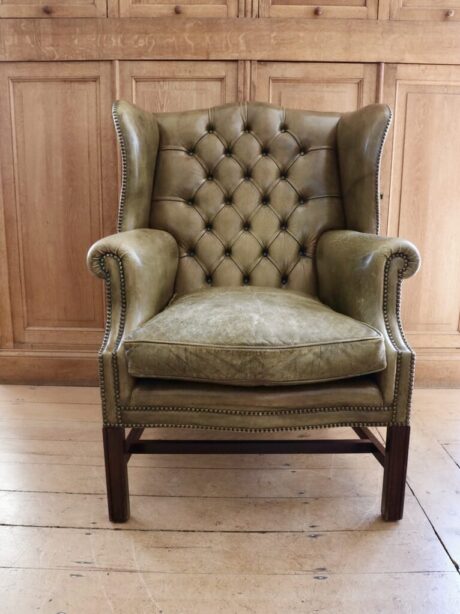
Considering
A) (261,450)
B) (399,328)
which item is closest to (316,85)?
(399,328)

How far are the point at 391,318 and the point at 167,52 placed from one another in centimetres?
130

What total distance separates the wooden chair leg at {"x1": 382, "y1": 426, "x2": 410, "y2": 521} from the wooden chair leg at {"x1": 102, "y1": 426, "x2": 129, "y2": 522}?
0.62 m

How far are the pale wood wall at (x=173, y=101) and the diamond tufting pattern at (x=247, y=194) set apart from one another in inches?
12.8

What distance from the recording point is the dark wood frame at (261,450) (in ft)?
4.08

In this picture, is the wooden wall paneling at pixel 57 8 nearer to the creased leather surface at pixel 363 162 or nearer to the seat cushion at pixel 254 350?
the creased leather surface at pixel 363 162

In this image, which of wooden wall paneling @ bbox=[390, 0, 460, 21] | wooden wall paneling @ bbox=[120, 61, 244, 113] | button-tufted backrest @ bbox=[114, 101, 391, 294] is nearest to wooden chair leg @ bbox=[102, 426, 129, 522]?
button-tufted backrest @ bbox=[114, 101, 391, 294]

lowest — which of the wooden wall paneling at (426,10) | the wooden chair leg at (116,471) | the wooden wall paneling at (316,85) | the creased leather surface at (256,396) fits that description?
the wooden chair leg at (116,471)

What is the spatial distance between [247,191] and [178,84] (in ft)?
1.88

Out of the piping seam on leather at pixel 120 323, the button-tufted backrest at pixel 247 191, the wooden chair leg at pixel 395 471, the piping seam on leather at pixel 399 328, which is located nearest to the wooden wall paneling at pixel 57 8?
the button-tufted backrest at pixel 247 191

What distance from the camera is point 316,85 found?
195cm

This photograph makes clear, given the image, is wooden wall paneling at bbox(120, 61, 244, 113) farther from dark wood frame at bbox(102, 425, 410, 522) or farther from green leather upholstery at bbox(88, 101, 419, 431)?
dark wood frame at bbox(102, 425, 410, 522)

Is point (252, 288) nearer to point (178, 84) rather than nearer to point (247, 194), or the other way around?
point (247, 194)

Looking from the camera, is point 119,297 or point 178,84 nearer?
point 119,297

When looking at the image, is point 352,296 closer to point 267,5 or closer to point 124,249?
point 124,249
